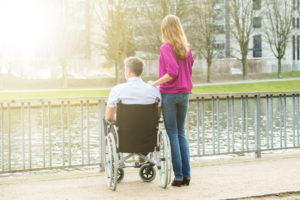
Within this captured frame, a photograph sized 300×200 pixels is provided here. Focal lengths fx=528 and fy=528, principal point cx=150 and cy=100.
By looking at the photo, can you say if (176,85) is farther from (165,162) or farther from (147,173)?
(147,173)

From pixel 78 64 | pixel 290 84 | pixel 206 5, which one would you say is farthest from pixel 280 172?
pixel 78 64

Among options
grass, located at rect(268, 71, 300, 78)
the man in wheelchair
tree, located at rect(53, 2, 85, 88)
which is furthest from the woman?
grass, located at rect(268, 71, 300, 78)

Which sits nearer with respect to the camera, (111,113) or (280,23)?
(111,113)

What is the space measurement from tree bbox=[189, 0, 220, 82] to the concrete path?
3866 centimetres

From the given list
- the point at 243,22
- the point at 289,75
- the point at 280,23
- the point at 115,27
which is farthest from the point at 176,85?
the point at 289,75

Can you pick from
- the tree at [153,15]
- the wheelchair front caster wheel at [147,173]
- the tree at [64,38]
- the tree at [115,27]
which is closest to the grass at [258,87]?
the tree at [115,27]

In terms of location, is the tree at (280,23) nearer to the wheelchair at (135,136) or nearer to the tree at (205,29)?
the tree at (205,29)

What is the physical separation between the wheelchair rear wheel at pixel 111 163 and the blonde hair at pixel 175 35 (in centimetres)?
121

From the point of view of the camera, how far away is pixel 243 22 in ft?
163

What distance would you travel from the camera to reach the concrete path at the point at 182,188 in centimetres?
564

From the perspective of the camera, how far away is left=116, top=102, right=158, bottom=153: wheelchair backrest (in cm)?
580

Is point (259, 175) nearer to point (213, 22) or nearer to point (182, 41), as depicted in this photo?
point (182, 41)

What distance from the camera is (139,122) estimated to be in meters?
5.82

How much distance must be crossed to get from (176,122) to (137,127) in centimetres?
53
